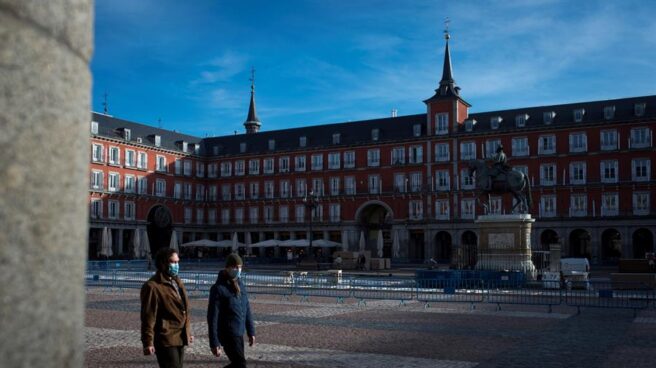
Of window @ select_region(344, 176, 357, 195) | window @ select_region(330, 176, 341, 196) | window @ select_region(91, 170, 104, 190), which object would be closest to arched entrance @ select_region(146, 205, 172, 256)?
window @ select_region(91, 170, 104, 190)

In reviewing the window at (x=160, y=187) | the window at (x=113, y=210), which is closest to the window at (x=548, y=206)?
the window at (x=160, y=187)

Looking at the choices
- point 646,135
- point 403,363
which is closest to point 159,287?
point 403,363

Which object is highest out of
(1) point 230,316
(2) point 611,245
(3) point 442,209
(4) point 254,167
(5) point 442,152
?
(5) point 442,152

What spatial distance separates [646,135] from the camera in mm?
56312

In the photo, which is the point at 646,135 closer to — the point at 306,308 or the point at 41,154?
the point at 306,308

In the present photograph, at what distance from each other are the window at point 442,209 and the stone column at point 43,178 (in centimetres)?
6319

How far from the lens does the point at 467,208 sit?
206ft

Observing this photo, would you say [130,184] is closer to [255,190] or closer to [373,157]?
[255,190]

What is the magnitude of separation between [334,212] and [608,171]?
26821mm

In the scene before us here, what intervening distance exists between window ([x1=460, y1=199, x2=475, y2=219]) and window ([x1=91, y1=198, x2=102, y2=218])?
34.4 m

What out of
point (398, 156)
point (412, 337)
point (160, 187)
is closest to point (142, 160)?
point (160, 187)

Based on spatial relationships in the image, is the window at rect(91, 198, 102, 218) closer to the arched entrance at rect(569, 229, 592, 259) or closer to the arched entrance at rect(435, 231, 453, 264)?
the arched entrance at rect(435, 231, 453, 264)

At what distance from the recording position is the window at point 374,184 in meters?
67.5

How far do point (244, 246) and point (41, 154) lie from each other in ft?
213
